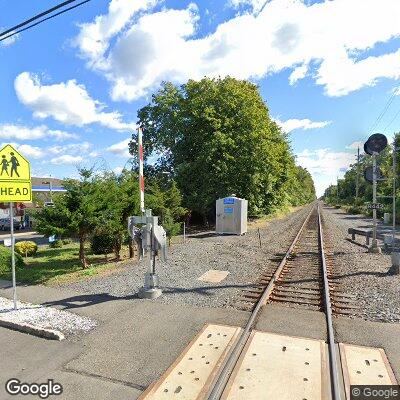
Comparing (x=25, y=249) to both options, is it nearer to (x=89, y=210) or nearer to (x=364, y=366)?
(x=89, y=210)

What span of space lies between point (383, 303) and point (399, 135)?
41.1 m

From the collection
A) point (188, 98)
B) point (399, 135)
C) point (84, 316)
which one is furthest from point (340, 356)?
point (399, 135)

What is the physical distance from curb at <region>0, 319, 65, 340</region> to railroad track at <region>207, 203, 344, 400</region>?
2941 mm

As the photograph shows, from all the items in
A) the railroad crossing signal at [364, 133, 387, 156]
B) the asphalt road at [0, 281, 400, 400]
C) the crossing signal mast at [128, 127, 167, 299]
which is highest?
the railroad crossing signal at [364, 133, 387, 156]

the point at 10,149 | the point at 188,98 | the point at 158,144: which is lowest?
the point at 10,149

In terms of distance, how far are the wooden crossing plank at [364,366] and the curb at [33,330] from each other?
14.7 ft

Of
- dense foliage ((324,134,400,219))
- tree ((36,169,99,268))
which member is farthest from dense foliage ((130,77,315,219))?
tree ((36,169,99,268))

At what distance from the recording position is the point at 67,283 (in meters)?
9.16

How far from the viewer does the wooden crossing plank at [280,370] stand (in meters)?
3.97

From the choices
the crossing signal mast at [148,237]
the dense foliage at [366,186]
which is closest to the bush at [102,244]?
the crossing signal mast at [148,237]

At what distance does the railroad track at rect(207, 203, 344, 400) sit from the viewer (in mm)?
4324

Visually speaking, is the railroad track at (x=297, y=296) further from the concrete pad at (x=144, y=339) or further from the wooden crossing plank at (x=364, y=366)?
the concrete pad at (x=144, y=339)

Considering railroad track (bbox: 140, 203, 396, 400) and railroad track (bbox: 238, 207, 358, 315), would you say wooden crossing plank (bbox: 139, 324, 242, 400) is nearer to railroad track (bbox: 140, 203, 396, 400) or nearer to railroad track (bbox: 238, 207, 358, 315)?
railroad track (bbox: 140, 203, 396, 400)

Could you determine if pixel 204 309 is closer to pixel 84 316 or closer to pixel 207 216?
pixel 84 316
